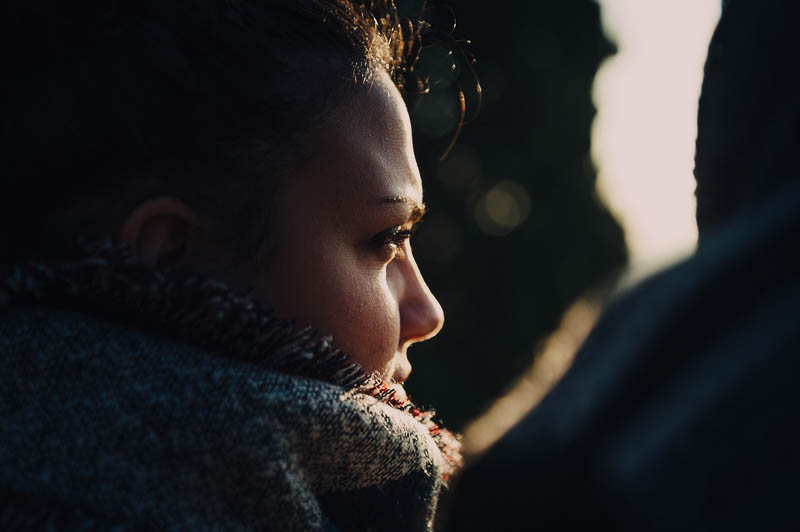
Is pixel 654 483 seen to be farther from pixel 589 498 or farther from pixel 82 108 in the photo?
pixel 82 108

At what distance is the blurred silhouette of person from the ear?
37.6 inches

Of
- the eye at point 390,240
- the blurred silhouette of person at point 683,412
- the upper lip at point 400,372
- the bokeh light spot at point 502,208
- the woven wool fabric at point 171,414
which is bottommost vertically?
the bokeh light spot at point 502,208

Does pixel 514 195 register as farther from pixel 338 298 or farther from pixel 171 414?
pixel 171 414

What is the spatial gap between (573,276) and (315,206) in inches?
366

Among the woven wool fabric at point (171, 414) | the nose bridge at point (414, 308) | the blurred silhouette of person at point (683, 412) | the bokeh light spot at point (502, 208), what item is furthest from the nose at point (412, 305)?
the bokeh light spot at point (502, 208)

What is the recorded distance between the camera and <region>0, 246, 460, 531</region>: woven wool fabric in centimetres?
96

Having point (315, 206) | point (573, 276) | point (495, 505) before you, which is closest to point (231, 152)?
point (315, 206)

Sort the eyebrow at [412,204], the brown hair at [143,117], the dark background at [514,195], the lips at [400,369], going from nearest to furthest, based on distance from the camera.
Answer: the brown hair at [143,117] < the eyebrow at [412,204] < the lips at [400,369] < the dark background at [514,195]

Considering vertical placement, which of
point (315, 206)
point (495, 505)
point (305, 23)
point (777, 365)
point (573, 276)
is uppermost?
point (777, 365)

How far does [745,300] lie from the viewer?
355mm

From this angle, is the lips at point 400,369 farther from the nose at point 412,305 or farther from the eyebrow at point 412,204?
the eyebrow at point 412,204

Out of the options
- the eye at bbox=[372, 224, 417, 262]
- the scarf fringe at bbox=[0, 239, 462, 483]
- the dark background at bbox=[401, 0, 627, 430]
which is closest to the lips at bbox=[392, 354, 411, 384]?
the eye at bbox=[372, 224, 417, 262]

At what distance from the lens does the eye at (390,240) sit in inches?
56.8

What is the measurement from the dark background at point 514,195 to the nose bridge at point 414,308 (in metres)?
8.10
